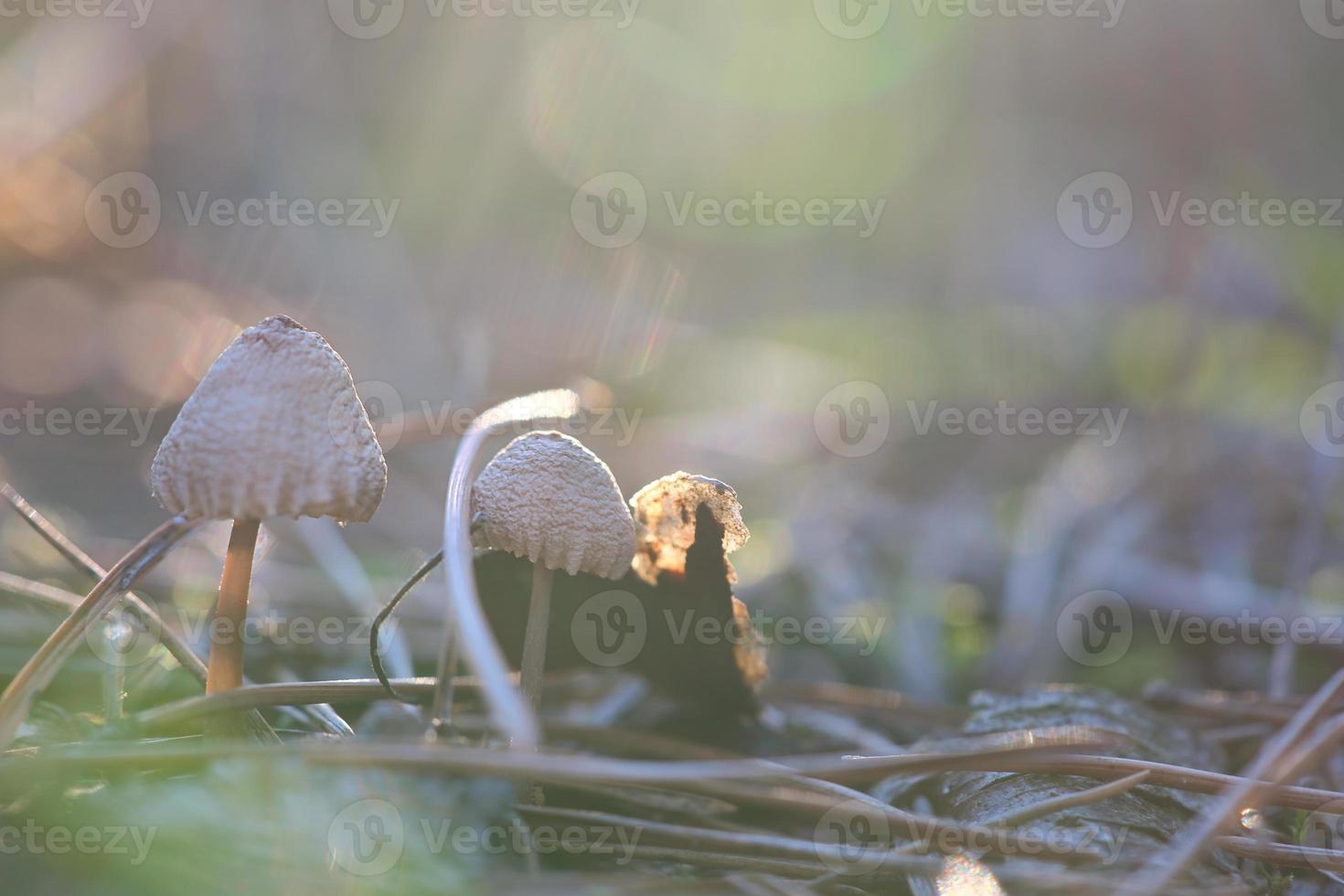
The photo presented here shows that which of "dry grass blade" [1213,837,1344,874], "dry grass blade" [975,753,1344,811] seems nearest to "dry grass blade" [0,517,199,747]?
"dry grass blade" [975,753,1344,811]

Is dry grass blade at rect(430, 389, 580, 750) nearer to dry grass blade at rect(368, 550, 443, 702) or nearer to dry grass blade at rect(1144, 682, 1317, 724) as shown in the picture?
dry grass blade at rect(368, 550, 443, 702)

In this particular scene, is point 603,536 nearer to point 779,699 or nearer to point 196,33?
point 779,699

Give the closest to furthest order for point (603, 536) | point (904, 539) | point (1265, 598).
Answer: point (603, 536)
point (1265, 598)
point (904, 539)

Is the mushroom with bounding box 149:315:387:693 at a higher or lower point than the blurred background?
lower

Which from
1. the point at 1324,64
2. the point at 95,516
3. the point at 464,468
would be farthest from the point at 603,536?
the point at 1324,64

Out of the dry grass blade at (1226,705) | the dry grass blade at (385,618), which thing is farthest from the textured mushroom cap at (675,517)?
the dry grass blade at (1226,705)

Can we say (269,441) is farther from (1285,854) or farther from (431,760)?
(1285,854)
